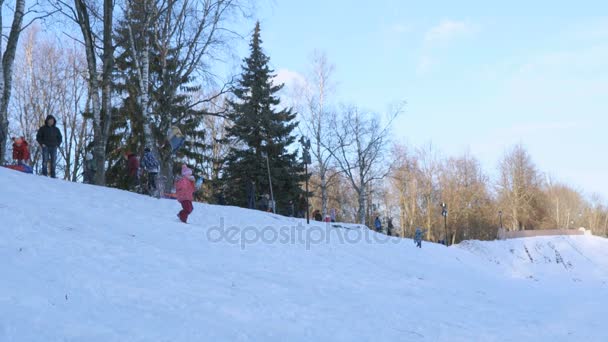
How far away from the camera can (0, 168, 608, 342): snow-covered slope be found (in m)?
4.51

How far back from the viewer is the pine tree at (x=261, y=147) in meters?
28.8

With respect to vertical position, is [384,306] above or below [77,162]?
below

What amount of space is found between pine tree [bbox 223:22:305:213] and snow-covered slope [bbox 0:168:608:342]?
1518cm

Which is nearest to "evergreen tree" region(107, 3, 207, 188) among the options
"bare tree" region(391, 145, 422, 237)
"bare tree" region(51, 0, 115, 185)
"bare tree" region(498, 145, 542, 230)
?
"bare tree" region(51, 0, 115, 185)

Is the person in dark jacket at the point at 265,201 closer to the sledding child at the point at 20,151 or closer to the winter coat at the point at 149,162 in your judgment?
the winter coat at the point at 149,162

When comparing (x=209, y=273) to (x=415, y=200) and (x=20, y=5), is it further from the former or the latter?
(x=415, y=200)

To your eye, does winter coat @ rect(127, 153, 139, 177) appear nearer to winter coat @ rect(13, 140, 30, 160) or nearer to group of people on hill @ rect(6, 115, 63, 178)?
group of people on hill @ rect(6, 115, 63, 178)

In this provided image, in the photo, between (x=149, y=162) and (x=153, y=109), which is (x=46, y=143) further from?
(x=153, y=109)

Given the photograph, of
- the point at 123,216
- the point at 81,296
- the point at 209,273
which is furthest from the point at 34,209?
the point at 81,296

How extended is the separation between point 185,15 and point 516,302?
15365mm

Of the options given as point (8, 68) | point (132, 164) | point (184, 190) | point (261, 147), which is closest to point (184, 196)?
point (184, 190)

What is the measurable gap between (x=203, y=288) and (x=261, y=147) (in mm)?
24283

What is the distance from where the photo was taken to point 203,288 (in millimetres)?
6176

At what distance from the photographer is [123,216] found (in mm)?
10188
